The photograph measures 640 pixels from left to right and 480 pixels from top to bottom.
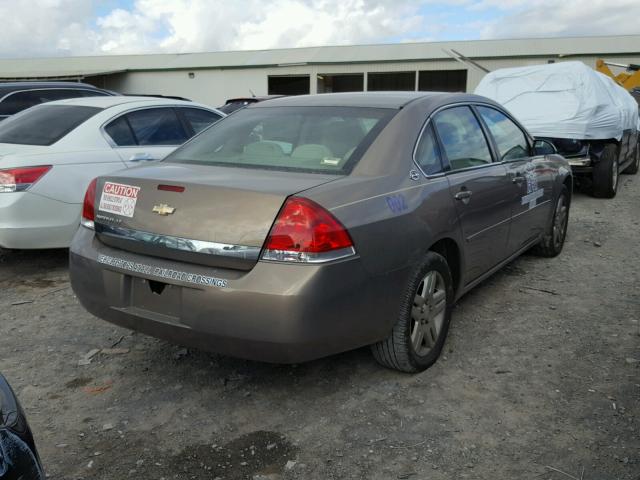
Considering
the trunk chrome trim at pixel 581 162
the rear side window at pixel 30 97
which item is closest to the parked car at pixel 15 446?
the rear side window at pixel 30 97

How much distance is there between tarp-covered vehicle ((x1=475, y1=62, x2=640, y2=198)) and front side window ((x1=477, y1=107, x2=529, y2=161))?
3936mm

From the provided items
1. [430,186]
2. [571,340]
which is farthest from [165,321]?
[571,340]

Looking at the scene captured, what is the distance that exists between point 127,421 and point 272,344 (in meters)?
0.87

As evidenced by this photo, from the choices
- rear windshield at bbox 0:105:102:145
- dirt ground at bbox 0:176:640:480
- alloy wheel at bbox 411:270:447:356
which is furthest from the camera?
rear windshield at bbox 0:105:102:145

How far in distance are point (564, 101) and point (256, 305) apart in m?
7.67

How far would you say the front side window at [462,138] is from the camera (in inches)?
141

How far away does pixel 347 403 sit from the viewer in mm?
2996

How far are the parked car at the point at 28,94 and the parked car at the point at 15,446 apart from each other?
6931 mm

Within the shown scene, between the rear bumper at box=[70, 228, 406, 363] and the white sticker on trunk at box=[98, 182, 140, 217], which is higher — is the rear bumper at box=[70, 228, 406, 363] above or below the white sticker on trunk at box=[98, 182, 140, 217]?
below

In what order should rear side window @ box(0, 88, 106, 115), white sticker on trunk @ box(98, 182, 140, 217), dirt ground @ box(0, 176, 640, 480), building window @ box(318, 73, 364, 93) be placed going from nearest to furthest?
dirt ground @ box(0, 176, 640, 480), white sticker on trunk @ box(98, 182, 140, 217), rear side window @ box(0, 88, 106, 115), building window @ box(318, 73, 364, 93)

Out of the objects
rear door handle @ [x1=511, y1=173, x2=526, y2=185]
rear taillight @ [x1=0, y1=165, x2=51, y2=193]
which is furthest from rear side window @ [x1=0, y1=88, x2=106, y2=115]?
rear door handle @ [x1=511, y1=173, x2=526, y2=185]

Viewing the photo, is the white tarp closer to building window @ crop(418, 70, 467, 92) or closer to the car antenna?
the car antenna

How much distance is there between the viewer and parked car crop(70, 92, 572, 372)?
2.55 metres

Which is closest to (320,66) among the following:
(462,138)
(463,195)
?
(462,138)
